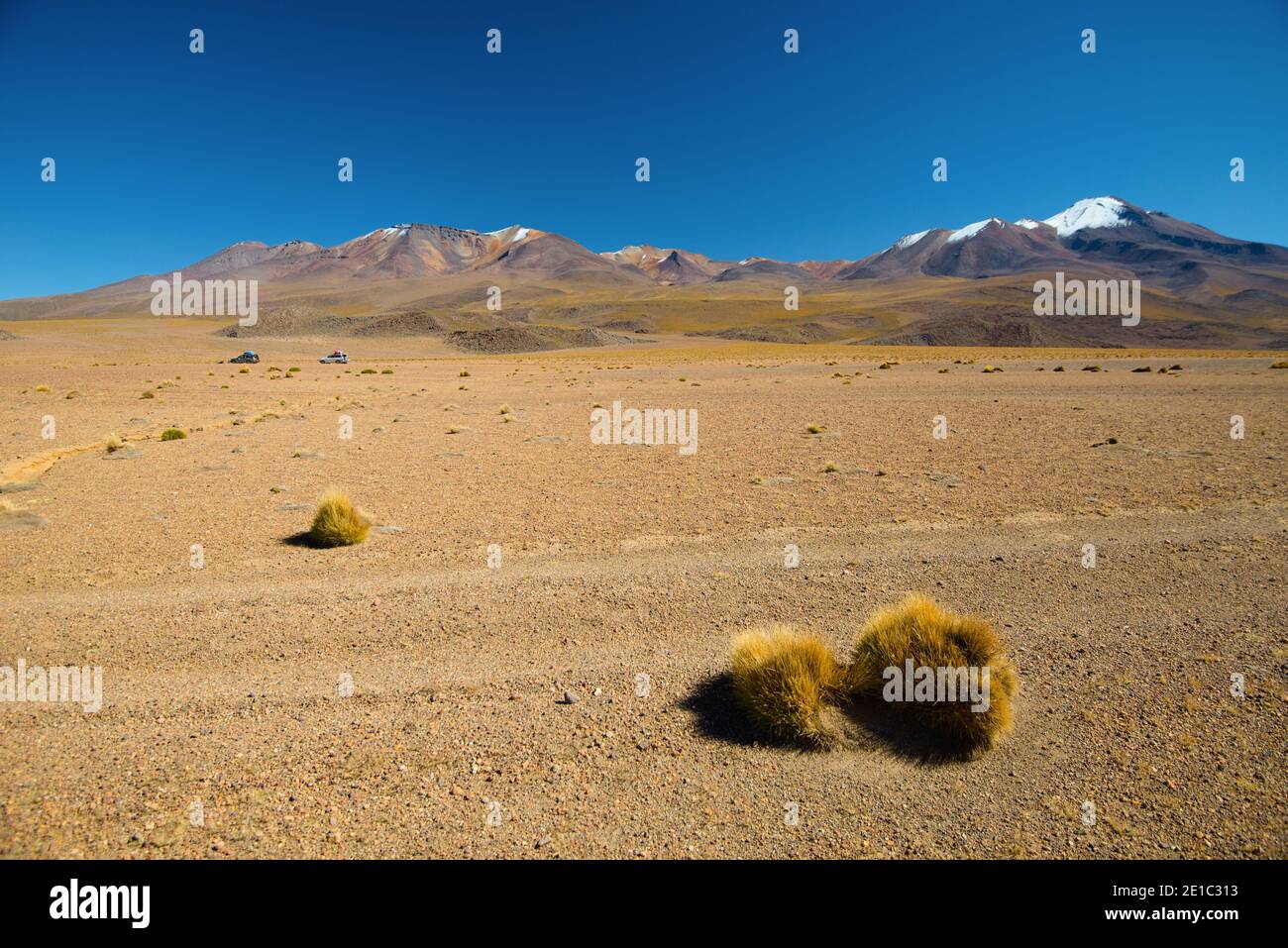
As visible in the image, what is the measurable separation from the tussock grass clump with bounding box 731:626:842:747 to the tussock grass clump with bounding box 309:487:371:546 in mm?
Answer: 5580

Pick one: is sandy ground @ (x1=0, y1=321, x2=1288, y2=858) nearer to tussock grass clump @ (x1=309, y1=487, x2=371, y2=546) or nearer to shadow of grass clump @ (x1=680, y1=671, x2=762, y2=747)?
shadow of grass clump @ (x1=680, y1=671, x2=762, y2=747)

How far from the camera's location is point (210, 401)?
84.0ft

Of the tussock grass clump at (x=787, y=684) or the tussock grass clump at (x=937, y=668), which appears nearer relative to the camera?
the tussock grass clump at (x=937, y=668)

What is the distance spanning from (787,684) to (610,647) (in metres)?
1.67

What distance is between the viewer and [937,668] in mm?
4371

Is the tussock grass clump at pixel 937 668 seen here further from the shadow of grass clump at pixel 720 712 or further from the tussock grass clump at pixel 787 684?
the shadow of grass clump at pixel 720 712

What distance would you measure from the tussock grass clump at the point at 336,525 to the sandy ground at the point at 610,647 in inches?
10.9

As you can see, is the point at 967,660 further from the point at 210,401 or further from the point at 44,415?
the point at 210,401

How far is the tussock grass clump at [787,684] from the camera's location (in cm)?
420

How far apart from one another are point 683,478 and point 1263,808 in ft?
29.5

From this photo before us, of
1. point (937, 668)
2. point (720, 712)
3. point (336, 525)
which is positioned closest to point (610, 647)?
point (720, 712)

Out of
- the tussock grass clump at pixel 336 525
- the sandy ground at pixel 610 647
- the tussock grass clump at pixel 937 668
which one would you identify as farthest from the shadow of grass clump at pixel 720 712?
the tussock grass clump at pixel 336 525

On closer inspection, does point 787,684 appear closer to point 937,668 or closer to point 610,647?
point 937,668

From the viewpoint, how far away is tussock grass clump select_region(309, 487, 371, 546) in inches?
314
